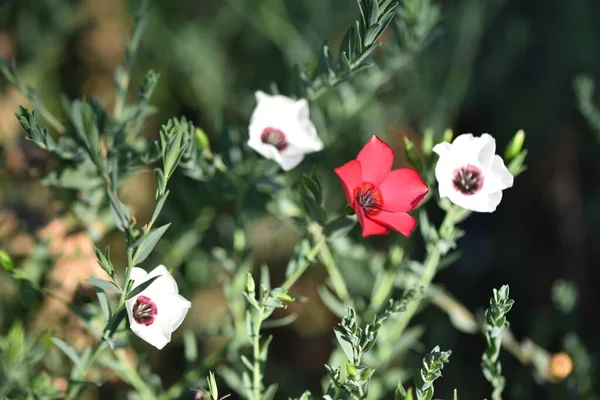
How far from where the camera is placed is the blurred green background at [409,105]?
4.95 ft

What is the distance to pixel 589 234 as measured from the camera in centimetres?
166

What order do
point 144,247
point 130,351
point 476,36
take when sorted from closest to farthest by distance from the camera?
point 144,247 → point 130,351 → point 476,36

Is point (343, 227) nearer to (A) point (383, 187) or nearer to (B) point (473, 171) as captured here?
(A) point (383, 187)

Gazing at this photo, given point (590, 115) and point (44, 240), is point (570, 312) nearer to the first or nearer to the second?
point (590, 115)

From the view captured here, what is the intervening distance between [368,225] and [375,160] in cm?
10

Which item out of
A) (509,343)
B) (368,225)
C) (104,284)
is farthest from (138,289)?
(509,343)

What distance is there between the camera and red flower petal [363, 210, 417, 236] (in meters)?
0.81

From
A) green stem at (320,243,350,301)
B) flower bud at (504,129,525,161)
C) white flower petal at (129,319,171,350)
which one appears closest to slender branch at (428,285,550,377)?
green stem at (320,243,350,301)

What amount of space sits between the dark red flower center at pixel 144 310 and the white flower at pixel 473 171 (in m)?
0.41

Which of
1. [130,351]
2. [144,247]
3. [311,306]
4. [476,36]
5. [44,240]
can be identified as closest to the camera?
[144,247]

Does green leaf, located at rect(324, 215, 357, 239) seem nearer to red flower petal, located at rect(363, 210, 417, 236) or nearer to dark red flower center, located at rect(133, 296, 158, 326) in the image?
red flower petal, located at rect(363, 210, 417, 236)

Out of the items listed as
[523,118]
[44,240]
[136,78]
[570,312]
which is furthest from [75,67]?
[570,312]

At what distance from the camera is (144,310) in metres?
0.83

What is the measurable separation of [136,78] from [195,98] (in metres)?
0.17
